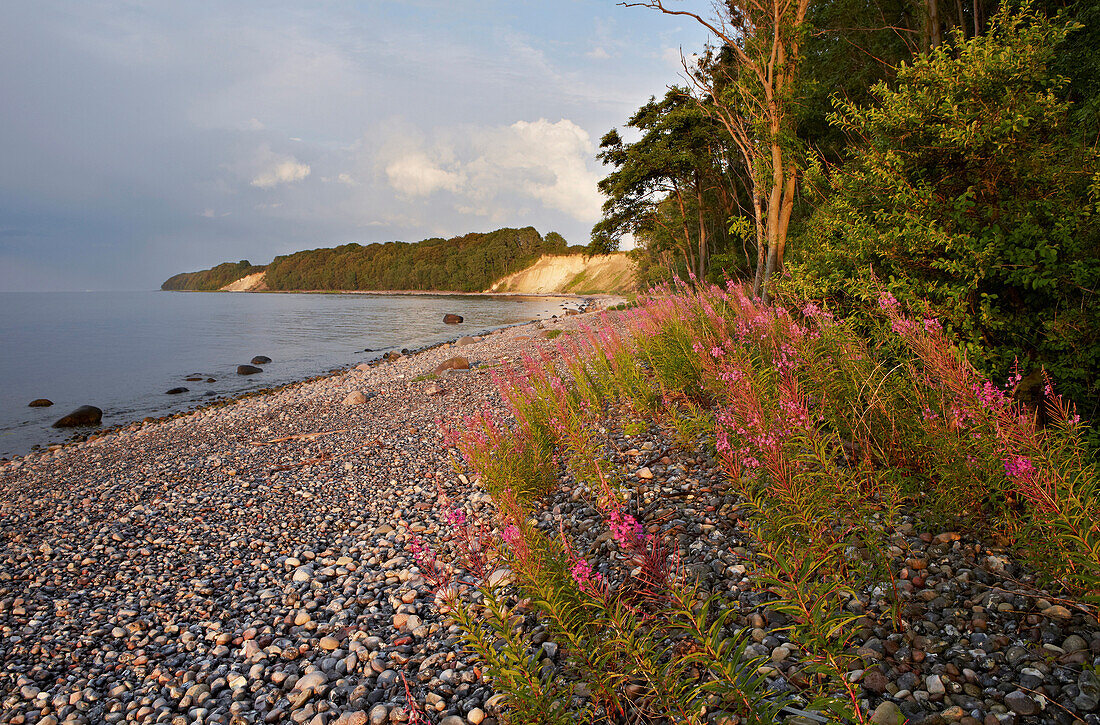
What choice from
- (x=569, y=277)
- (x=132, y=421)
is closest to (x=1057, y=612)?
(x=132, y=421)

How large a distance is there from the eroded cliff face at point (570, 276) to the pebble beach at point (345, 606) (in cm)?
9016

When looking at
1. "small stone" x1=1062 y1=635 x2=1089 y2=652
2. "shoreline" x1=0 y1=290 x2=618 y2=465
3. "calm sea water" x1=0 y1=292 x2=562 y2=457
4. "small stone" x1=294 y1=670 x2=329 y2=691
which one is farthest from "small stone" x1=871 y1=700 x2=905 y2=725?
"calm sea water" x1=0 y1=292 x2=562 y2=457

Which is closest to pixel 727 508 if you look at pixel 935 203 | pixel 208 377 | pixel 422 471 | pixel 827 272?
pixel 935 203

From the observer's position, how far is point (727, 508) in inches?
182

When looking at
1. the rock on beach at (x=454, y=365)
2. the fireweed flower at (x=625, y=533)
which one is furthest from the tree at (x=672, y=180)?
the fireweed flower at (x=625, y=533)

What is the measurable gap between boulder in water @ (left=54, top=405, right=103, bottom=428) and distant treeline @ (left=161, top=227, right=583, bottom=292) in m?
121

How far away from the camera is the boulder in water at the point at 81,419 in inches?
676

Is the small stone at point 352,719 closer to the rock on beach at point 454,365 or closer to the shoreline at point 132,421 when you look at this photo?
the rock on beach at point 454,365

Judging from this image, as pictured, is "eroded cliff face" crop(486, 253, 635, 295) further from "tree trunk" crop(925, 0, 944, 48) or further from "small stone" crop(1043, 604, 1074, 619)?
"small stone" crop(1043, 604, 1074, 619)

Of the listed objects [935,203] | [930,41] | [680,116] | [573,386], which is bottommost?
[573,386]

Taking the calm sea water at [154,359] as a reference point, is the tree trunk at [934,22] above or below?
above

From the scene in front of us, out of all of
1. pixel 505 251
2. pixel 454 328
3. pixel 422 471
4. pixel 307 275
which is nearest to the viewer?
pixel 422 471

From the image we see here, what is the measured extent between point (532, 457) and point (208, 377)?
26336mm

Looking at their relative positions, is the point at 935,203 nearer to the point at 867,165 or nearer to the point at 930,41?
the point at 867,165
